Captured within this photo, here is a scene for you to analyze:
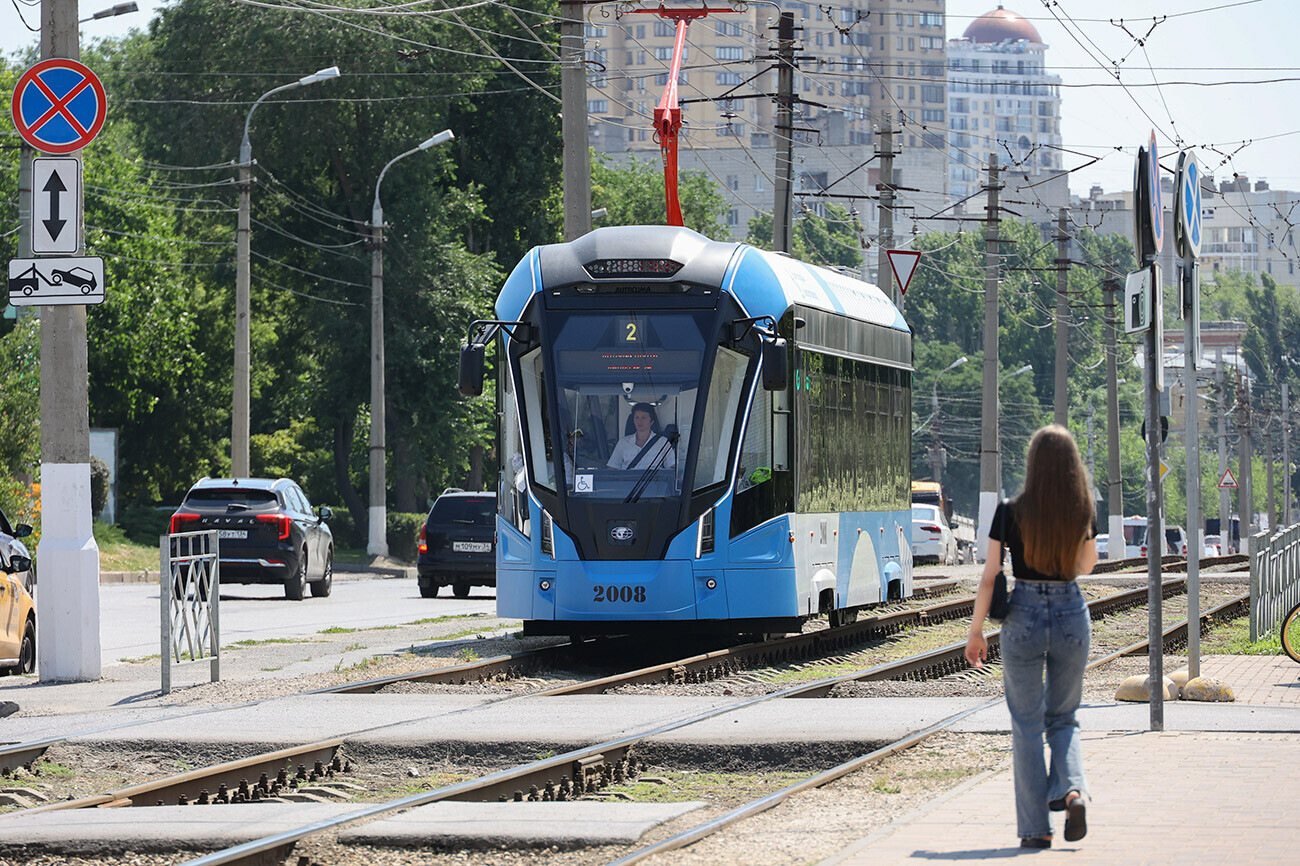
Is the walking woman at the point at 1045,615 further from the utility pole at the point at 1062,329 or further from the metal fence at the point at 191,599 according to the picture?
the utility pole at the point at 1062,329

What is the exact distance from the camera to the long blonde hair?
7684mm

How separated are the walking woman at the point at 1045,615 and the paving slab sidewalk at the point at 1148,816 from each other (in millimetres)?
253

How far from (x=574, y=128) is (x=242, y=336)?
13841 millimetres

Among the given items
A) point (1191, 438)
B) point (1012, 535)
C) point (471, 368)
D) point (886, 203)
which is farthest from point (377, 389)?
point (1012, 535)

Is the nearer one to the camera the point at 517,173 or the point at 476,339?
the point at 476,339

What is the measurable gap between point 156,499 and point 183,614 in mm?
42872

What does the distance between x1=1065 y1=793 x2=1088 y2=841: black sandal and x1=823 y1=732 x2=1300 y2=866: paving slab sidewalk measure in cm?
6

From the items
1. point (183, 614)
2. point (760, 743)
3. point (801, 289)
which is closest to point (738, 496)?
point (801, 289)

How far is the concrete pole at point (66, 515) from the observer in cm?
1619

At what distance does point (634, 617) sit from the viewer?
1655 cm

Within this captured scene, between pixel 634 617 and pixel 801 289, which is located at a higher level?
pixel 801 289

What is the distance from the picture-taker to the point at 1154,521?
11.7 metres

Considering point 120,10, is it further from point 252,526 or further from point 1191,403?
point 1191,403

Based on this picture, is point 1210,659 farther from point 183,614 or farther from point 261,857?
point 261,857
